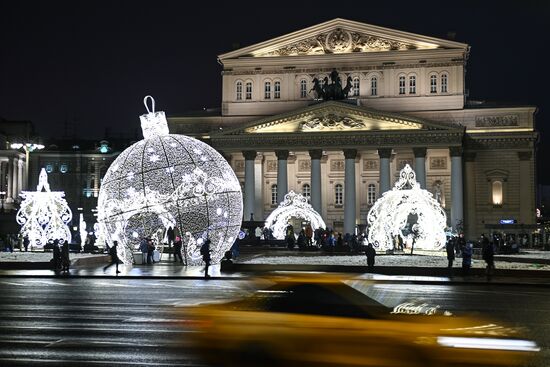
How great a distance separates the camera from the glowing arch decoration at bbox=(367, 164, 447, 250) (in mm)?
44562

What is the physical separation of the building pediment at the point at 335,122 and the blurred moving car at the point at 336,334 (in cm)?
5932

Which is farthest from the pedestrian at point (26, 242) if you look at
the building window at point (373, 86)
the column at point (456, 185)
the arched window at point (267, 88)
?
the building window at point (373, 86)

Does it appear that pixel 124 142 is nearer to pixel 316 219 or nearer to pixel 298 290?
pixel 316 219

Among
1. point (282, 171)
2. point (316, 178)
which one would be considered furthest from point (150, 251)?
point (282, 171)

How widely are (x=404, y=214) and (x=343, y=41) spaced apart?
113ft

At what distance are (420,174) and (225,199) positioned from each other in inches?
1621

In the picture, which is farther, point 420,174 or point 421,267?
point 420,174

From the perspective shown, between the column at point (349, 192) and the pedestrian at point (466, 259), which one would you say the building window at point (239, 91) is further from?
the pedestrian at point (466, 259)

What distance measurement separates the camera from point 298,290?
1103 cm

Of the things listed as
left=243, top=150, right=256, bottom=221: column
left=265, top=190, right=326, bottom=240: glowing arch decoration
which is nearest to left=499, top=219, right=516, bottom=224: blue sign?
left=265, top=190, right=326, bottom=240: glowing arch decoration

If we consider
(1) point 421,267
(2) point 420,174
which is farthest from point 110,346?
(2) point 420,174

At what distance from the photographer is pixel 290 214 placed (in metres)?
56.8

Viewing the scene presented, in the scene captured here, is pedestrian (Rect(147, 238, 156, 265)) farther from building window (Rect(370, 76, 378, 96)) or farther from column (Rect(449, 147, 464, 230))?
building window (Rect(370, 76, 378, 96))

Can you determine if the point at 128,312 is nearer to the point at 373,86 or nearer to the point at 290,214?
the point at 290,214
